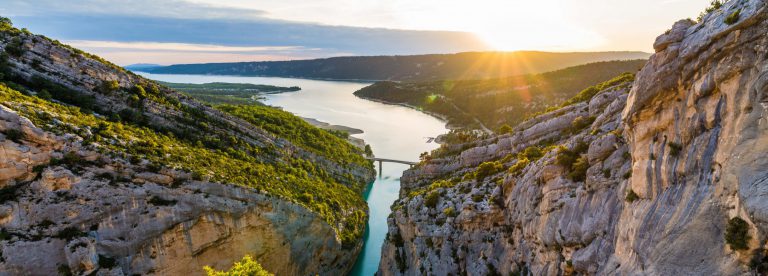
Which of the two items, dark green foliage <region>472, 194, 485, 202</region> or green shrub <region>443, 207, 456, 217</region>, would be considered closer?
dark green foliage <region>472, 194, 485, 202</region>

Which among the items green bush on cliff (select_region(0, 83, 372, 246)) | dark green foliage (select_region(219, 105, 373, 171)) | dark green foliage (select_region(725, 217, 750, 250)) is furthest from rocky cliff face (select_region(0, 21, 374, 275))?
dark green foliage (select_region(725, 217, 750, 250))

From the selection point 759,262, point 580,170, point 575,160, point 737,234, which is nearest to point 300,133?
point 575,160

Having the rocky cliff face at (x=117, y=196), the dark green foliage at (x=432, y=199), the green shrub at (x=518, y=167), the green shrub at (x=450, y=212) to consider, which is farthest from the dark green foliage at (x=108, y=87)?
the green shrub at (x=518, y=167)

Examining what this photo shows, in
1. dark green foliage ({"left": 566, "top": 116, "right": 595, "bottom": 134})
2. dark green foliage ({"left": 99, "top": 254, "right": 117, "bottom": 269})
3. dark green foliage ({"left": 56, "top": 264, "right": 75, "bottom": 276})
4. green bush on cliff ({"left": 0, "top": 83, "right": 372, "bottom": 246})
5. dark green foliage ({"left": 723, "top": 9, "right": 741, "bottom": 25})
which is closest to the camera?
dark green foliage ({"left": 723, "top": 9, "right": 741, "bottom": 25})

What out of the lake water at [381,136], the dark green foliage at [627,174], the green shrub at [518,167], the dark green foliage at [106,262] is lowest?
the lake water at [381,136]

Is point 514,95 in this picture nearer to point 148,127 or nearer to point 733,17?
point 148,127

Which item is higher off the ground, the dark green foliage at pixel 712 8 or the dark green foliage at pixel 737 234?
the dark green foliage at pixel 712 8

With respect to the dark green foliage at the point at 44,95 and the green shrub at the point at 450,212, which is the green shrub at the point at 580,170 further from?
the dark green foliage at the point at 44,95

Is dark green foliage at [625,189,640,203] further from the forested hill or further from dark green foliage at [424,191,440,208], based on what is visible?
the forested hill
